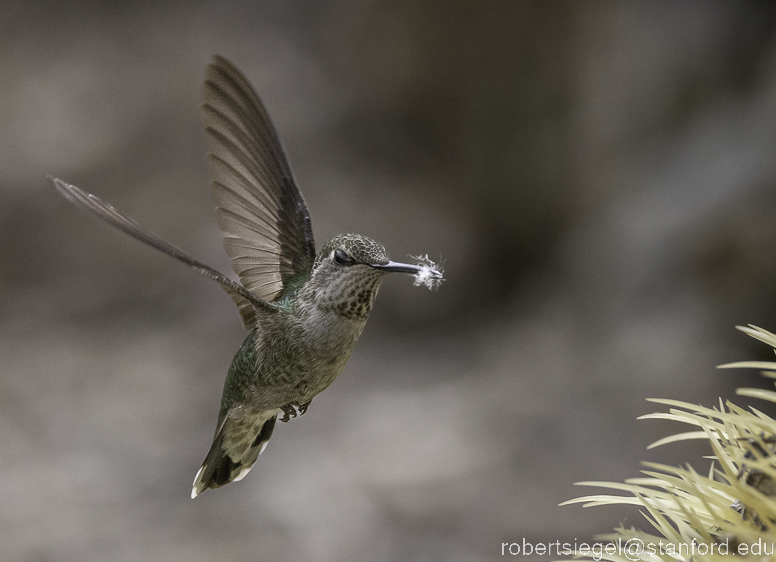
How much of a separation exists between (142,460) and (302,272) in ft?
6.99

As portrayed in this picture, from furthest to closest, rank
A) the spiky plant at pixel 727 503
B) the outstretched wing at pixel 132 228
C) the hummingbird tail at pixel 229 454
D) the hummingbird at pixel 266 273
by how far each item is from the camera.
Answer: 1. the hummingbird tail at pixel 229 454
2. the hummingbird at pixel 266 273
3. the outstretched wing at pixel 132 228
4. the spiky plant at pixel 727 503

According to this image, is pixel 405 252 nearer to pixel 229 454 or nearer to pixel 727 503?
pixel 229 454

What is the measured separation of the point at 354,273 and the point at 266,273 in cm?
34

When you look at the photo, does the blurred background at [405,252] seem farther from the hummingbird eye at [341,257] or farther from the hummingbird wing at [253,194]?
the hummingbird eye at [341,257]

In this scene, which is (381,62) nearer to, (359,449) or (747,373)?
(359,449)

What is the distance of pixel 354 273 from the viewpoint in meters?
0.74

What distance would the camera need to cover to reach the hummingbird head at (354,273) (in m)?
0.72

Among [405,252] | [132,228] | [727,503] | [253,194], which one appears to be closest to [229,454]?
[253,194]

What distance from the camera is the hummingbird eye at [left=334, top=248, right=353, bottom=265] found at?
748 mm

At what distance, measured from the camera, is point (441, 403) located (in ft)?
10.2

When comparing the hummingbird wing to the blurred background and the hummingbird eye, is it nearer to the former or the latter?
the hummingbird eye

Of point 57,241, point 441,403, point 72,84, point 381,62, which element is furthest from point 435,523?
point 72,84

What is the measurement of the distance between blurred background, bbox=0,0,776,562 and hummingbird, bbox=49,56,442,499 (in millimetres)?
1567

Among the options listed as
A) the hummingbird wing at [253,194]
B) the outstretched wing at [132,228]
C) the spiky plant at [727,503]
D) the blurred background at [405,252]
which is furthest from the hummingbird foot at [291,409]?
the blurred background at [405,252]
